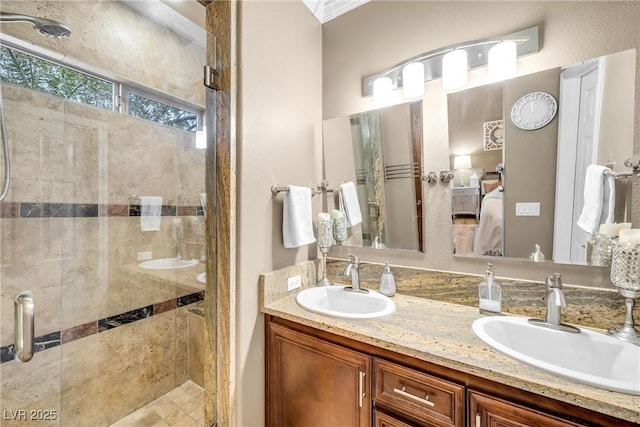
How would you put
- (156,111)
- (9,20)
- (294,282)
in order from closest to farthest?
(9,20)
(294,282)
(156,111)

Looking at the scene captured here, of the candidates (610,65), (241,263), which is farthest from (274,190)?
(610,65)

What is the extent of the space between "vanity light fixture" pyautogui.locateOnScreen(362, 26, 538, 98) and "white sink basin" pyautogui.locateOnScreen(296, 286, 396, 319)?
44.5 inches

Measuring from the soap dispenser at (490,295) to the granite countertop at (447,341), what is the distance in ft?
0.20

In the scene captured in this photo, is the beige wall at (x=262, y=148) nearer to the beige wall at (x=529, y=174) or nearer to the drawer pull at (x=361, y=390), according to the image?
the drawer pull at (x=361, y=390)

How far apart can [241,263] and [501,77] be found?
1505 millimetres

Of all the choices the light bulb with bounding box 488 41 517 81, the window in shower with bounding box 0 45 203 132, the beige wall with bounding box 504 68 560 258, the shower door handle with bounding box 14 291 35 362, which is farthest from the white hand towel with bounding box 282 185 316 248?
the shower door handle with bounding box 14 291 35 362

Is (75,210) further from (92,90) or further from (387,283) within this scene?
(387,283)

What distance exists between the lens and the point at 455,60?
1.32 metres

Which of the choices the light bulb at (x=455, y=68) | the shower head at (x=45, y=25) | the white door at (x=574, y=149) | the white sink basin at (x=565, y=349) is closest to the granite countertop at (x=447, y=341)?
the white sink basin at (x=565, y=349)

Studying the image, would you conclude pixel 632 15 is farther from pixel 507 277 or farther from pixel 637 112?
pixel 507 277

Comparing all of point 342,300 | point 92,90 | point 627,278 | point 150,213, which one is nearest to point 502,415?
point 627,278

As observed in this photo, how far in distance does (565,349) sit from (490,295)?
29cm

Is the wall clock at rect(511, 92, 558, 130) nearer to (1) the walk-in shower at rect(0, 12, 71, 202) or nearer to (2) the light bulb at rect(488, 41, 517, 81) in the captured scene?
(2) the light bulb at rect(488, 41, 517, 81)

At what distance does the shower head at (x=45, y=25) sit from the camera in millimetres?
1140
